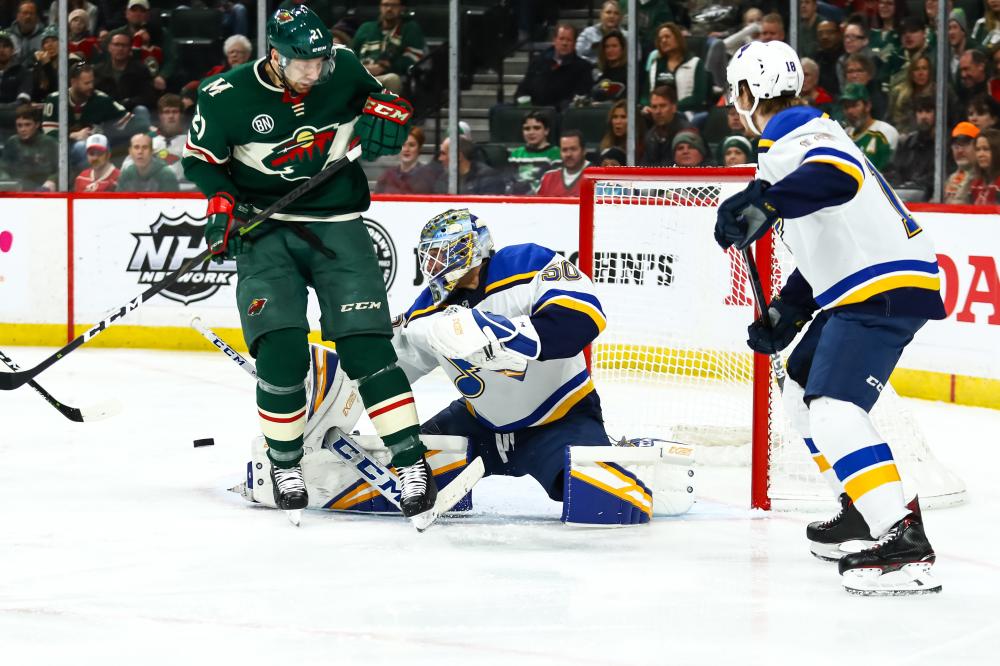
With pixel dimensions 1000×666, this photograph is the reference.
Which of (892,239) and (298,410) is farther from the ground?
(892,239)

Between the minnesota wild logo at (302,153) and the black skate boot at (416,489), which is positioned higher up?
the minnesota wild logo at (302,153)

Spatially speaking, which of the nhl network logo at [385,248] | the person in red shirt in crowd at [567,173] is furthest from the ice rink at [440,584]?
the person in red shirt in crowd at [567,173]

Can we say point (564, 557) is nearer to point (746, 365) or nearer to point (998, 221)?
point (746, 365)

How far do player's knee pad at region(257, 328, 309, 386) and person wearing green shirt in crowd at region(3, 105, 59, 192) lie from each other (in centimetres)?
443

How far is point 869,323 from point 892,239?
0.17 metres

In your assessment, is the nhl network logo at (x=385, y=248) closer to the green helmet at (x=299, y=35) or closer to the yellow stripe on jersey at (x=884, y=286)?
the green helmet at (x=299, y=35)

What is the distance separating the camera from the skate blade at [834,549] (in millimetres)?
3160

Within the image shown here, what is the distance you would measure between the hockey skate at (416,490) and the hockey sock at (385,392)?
0.8 inches

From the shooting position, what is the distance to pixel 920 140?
20.5ft

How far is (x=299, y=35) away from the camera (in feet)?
11.2

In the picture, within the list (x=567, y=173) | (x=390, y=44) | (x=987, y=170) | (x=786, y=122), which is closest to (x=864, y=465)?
(x=786, y=122)

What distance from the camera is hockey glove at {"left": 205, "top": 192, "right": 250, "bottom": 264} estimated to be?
11.5ft

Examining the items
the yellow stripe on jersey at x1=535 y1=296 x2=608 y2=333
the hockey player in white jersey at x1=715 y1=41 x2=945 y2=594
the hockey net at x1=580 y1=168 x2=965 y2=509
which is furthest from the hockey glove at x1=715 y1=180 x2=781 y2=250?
the hockey net at x1=580 y1=168 x2=965 y2=509

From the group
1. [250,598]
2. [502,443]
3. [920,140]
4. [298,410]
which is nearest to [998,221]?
[920,140]
